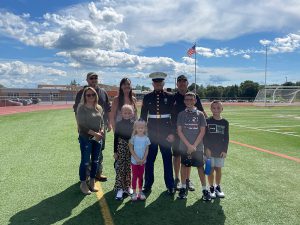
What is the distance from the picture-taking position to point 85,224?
173 inches

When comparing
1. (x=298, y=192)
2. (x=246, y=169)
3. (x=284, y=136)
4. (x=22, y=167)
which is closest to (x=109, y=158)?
(x=22, y=167)

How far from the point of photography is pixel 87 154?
18.7ft

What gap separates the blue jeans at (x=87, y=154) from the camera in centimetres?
568

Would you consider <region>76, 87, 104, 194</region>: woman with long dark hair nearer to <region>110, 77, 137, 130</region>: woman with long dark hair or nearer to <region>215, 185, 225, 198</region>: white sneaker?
<region>110, 77, 137, 130</region>: woman with long dark hair

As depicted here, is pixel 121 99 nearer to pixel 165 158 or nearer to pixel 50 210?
pixel 165 158

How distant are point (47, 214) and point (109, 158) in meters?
4.01

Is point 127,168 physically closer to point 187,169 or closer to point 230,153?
point 187,169

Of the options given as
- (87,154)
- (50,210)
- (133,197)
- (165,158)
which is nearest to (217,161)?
(165,158)

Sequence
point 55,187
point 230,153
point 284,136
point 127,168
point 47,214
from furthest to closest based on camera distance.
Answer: point 284,136 → point 230,153 → point 55,187 → point 127,168 → point 47,214

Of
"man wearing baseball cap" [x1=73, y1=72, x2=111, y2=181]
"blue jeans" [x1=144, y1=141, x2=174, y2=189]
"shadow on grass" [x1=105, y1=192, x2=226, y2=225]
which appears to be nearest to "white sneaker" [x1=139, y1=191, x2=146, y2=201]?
"shadow on grass" [x1=105, y1=192, x2=226, y2=225]

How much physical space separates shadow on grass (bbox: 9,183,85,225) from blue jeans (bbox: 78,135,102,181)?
0.41m

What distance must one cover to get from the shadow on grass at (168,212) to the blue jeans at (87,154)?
0.79 metres

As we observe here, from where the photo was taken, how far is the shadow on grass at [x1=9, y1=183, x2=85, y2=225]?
4512 mm

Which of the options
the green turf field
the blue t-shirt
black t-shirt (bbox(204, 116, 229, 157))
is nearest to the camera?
the green turf field
